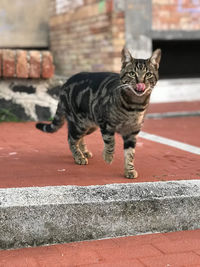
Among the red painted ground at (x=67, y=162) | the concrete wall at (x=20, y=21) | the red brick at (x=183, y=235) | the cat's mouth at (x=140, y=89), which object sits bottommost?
the red brick at (x=183, y=235)

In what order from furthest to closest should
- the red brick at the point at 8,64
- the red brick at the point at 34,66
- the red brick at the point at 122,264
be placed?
the red brick at the point at 34,66, the red brick at the point at 8,64, the red brick at the point at 122,264

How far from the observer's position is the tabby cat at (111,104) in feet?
10.9

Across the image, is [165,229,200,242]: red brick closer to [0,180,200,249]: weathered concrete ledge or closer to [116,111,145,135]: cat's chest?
[0,180,200,249]: weathered concrete ledge

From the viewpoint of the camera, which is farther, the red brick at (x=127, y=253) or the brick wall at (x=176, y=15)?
the brick wall at (x=176, y=15)

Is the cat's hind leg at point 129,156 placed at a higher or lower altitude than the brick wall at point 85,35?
lower

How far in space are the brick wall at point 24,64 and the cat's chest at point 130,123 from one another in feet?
9.50

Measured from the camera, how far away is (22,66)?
603 centimetres

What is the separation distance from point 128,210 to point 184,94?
6.90 meters

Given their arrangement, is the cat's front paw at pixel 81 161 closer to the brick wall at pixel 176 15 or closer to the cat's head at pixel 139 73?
the cat's head at pixel 139 73

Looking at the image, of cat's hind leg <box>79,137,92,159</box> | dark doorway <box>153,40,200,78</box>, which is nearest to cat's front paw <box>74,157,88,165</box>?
cat's hind leg <box>79,137,92,159</box>

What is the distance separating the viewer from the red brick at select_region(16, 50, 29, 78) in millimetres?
6023

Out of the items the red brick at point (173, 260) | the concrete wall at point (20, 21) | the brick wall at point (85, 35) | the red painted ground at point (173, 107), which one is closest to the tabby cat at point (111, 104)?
the red brick at point (173, 260)

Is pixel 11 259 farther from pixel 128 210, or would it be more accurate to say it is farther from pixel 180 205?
pixel 180 205

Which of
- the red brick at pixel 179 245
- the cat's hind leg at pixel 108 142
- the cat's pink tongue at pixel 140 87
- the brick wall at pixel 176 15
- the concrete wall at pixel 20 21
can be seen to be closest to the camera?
the red brick at pixel 179 245
